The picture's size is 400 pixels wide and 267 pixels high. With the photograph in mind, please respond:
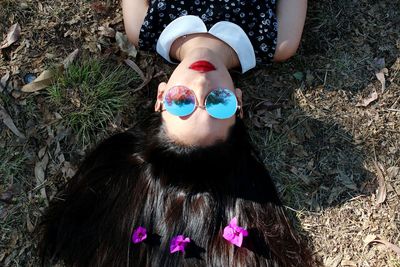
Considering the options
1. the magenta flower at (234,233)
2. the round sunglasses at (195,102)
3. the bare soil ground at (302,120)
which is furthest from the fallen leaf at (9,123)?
the magenta flower at (234,233)

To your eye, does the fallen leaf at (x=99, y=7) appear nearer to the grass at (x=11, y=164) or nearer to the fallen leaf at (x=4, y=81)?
the fallen leaf at (x=4, y=81)

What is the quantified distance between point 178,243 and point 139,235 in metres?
0.21

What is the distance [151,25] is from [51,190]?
113 centimetres

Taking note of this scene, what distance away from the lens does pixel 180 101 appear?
97.8 inches

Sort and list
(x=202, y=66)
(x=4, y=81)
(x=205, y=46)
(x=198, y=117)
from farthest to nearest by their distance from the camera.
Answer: (x=4, y=81), (x=205, y=46), (x=202, y=66), (x=198, y=117)

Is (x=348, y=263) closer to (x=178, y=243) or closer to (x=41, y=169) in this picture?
(x=178, y=243)

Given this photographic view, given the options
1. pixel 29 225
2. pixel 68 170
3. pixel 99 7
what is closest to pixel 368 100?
pixel 99 7

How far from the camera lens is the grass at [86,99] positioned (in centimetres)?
318

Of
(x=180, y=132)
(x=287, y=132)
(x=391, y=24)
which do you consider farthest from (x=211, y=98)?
(x=391, y=24)

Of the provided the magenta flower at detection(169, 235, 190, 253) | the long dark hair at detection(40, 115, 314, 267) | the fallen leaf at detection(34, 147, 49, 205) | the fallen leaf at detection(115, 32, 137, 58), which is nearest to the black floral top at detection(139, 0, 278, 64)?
the fallen leaf at detection(115, 32, 137, 58)

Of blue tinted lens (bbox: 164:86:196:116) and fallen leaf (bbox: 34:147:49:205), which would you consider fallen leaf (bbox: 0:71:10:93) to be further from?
blue tinted lens (bbox: 164:86:196:116)

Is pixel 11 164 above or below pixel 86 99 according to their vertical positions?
below

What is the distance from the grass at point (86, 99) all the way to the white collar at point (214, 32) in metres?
0.42

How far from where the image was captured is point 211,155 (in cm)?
256
